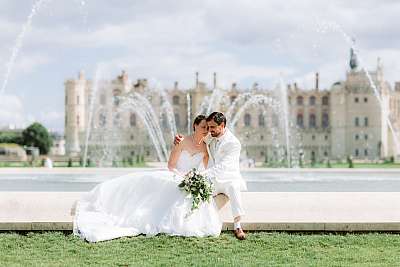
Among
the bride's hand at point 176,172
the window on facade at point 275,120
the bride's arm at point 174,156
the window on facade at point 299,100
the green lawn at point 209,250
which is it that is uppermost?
the window on facade at point 299,100

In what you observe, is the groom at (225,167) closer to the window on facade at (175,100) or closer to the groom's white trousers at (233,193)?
the groom's white trousers at (233,193)

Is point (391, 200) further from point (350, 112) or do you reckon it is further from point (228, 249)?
point (350, 112)

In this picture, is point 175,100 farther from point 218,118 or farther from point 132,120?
point 218,118

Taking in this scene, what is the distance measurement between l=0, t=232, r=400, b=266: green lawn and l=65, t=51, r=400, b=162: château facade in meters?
54.6

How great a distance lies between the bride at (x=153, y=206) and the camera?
5.29 metres

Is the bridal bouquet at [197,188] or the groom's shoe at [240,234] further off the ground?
the bridal bouquet at [197,188]

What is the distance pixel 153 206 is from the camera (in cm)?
539

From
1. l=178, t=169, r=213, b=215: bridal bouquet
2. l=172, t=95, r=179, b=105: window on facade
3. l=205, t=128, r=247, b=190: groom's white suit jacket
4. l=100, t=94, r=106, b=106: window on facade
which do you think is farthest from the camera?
l=172, t=95, r=179, b=105: window on facade

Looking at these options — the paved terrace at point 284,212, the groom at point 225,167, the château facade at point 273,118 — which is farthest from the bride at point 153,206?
the château facade at point 273,118

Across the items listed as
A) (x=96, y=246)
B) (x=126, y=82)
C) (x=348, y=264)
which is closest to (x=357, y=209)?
(x=348, y=264)

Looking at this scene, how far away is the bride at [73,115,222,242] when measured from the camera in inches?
208

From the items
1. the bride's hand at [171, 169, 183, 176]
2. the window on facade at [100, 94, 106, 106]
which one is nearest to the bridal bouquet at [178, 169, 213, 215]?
the bride's hand at [171, 169, 183, 176]

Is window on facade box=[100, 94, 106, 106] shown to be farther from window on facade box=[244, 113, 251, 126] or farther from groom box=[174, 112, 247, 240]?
groom box=[174, 112, 247, 240]

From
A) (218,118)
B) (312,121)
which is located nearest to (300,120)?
(312,121)
